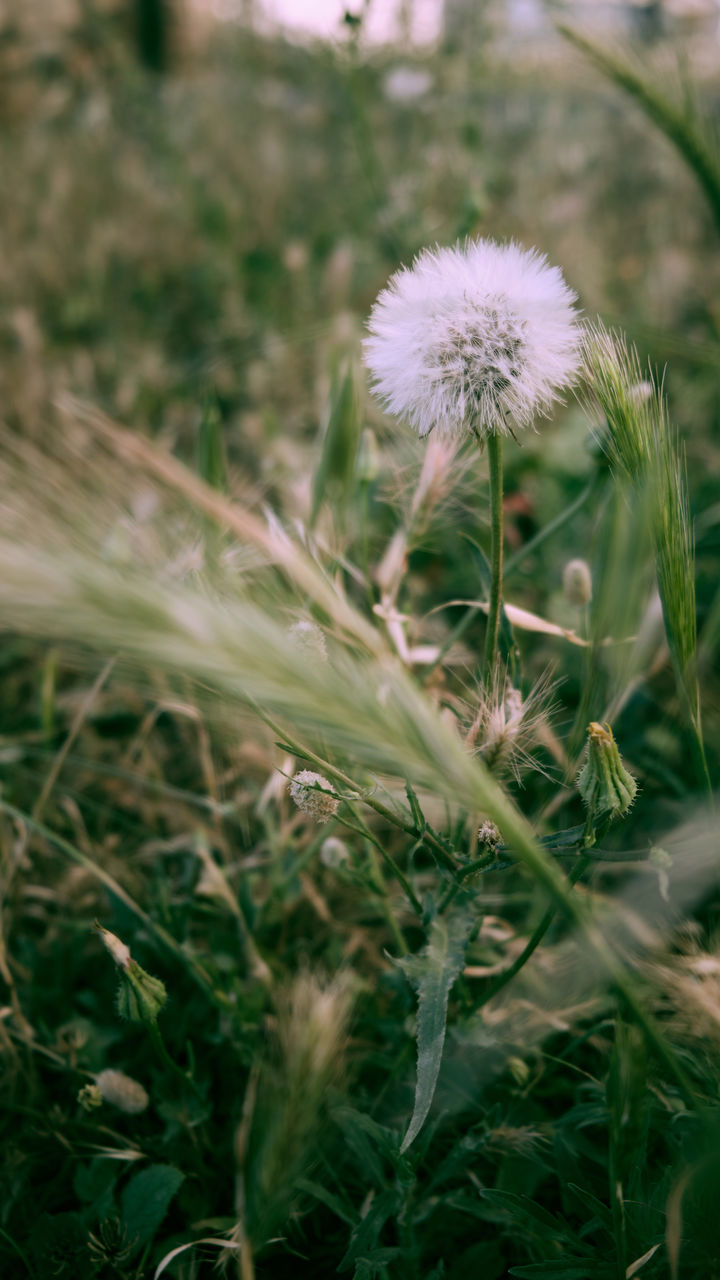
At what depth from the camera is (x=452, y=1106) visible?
74 centimetres

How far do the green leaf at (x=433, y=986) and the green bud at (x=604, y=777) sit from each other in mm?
160

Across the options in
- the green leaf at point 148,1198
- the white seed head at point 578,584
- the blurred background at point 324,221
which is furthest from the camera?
the blurred background at point 324,221

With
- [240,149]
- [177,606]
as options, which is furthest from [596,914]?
[240,149]

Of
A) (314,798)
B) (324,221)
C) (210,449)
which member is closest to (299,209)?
(324,221)

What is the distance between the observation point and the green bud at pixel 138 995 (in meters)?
0.63

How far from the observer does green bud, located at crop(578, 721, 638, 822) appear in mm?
542

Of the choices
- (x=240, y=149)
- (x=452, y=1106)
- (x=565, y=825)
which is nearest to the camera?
(x=452, y=1106)

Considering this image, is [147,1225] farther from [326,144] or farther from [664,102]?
[326,144]

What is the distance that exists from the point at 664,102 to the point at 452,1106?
106 cm

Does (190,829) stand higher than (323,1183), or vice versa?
(190,829)

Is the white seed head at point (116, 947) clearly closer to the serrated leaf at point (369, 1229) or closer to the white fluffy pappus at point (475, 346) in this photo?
the serrated leaf at point (369, 1229)

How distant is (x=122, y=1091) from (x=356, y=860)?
0.30 m

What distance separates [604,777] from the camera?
55 centimetres

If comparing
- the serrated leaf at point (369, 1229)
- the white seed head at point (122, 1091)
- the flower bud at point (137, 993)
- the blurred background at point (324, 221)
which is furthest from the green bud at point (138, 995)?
the blurred background at point (324, 221)
